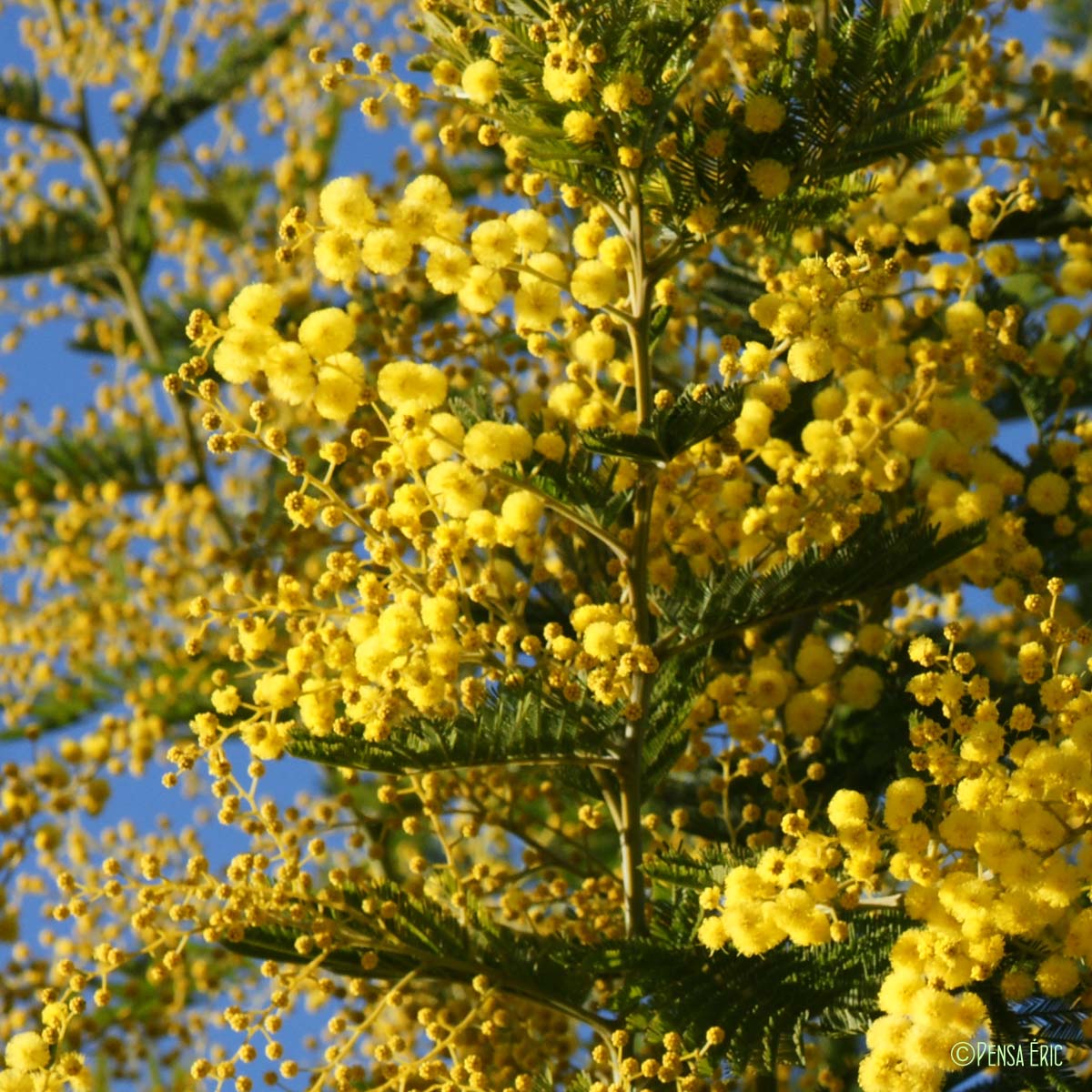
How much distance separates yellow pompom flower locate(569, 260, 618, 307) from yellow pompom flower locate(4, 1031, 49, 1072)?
1287 millimetres

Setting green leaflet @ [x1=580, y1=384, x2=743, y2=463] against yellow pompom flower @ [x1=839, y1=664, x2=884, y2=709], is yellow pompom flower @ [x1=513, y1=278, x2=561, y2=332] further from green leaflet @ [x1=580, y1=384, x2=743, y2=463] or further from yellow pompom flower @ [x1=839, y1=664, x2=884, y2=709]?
yellow pompom flower @ [x1=839, y1=664, x2=884, y2=709]

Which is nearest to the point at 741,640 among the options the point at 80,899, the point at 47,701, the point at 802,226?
the point at 802,226

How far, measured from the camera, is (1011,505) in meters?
3.04

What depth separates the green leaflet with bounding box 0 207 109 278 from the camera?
4742 mm

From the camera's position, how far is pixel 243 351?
2.36 m

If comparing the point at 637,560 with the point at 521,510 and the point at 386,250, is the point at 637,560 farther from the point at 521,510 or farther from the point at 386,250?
the point at 386,250

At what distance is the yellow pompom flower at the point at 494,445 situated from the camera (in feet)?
7.80

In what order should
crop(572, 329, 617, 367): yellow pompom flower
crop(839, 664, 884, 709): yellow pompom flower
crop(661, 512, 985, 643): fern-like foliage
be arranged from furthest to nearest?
crop(839, 664, 884, 709): yellow pompom flower, crop(572, 329, 617, 367): yellow pompom flower, crop(661, 512, 985, 643): fern-like foliage

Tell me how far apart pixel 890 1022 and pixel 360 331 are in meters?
1.99

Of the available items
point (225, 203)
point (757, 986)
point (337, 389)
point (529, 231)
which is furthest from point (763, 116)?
point (225, 203)

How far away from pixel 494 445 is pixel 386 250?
309 mm

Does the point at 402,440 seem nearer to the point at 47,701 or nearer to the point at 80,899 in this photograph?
the point at 80,899

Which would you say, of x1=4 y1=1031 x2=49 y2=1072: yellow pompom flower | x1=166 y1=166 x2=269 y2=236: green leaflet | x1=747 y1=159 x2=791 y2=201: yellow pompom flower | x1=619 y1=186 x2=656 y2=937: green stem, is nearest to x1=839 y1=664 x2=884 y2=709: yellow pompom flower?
x1=619 y1=186 x2=656 y2=937: green stem

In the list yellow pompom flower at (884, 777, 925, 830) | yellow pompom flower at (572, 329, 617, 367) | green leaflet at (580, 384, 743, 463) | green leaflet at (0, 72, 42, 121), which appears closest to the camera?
yellow pompom flower at (884, 777, 925, 830)
